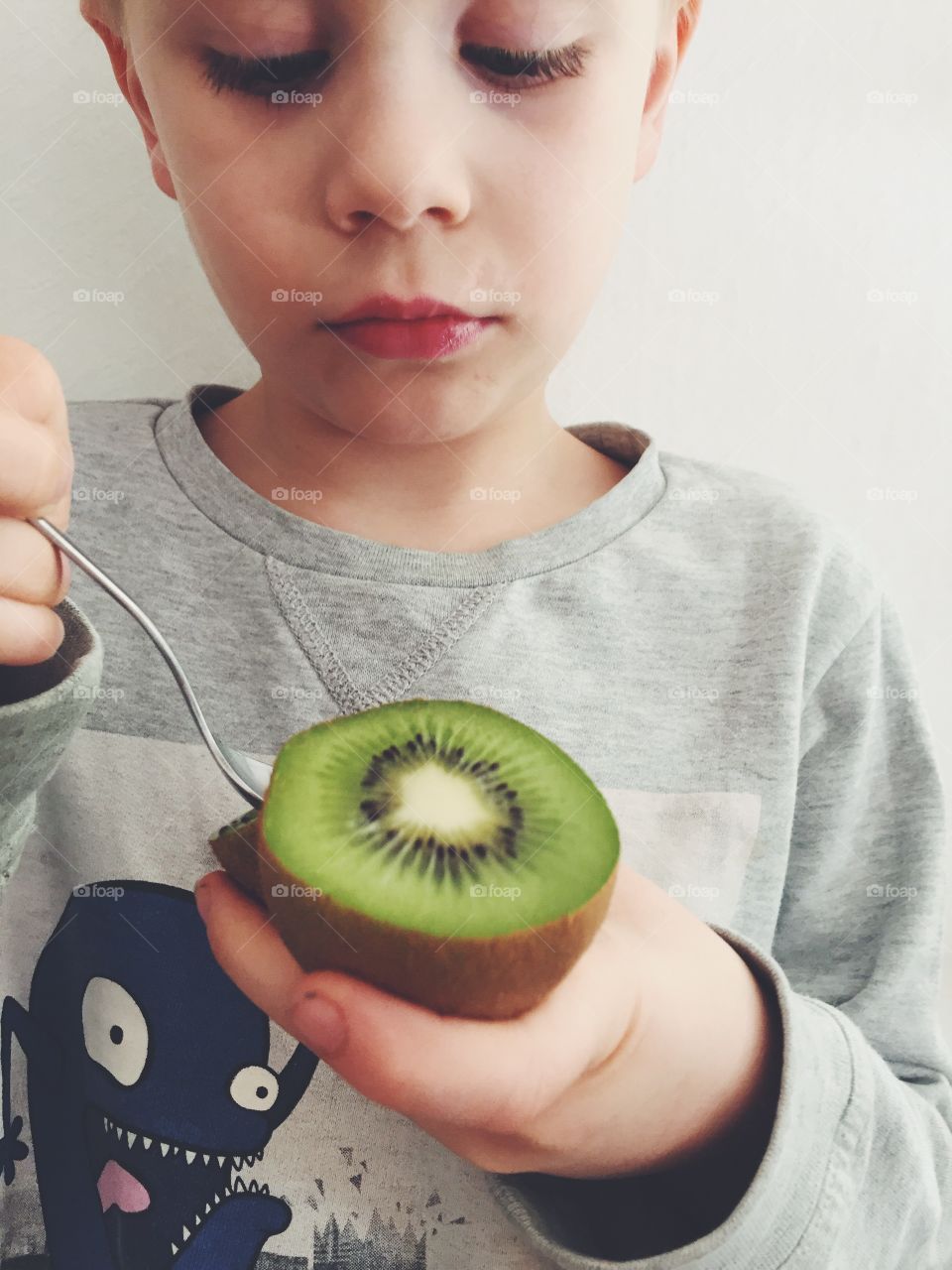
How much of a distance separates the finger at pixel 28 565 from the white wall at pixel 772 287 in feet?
1.58

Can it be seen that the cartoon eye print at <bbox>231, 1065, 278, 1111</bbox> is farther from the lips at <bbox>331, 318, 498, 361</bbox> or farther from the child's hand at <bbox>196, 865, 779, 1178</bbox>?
the lips at <bbox>331, 318, 498, 361</bbox>

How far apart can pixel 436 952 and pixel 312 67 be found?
42 centimetres

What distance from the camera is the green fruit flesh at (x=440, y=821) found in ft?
1.23

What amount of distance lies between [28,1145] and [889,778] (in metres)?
0.59

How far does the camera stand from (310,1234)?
1.92ft

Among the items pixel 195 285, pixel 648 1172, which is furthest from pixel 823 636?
pixel 195 285

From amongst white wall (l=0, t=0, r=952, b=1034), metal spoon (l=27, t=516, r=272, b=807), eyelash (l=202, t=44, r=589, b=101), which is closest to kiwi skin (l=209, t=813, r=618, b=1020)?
metal spoon (l=27, t=516, r=272, b=807)

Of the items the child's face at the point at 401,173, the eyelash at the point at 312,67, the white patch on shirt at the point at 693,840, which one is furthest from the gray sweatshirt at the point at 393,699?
the eyelash at the point at 312,67

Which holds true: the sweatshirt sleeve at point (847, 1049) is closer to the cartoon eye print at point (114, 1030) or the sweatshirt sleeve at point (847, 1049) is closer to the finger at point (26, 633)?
the cartoon eye print at point (114, 1030)

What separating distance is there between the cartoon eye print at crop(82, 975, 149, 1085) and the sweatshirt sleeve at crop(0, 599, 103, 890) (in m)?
0.17

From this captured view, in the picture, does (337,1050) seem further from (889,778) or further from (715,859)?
(889,778)

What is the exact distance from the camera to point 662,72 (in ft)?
2.15

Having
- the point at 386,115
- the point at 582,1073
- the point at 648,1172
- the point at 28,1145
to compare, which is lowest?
the point at 28,1145

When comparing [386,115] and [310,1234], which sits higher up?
[386,115]
